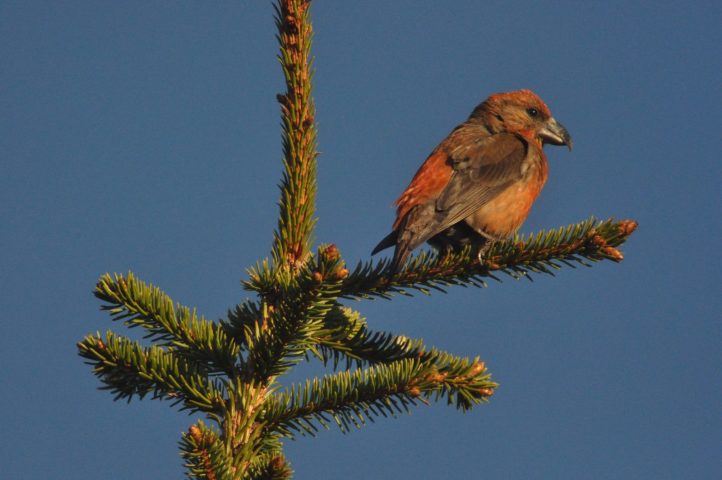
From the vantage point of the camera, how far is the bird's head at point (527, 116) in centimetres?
634

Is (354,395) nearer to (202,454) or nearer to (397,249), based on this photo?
(202,454)

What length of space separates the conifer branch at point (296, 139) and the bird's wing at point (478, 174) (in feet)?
5.67

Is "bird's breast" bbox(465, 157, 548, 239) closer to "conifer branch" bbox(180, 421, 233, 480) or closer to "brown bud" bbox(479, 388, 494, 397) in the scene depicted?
"brown bud" bbox(479, 388, 494, 397)

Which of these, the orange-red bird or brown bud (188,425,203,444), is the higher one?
the orange-red bird

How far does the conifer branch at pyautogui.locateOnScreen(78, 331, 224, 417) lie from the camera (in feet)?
8.02

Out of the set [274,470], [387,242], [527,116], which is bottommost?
[274,470]

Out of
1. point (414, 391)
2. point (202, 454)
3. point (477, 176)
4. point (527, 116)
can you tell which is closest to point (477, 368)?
point (414, 391)

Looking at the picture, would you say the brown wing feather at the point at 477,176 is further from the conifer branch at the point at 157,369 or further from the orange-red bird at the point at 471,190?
the conifer branch at the point at 157,369

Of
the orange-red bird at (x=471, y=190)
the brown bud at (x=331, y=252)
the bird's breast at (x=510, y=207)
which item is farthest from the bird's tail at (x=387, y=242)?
the brown bud at (x=331, y=252)

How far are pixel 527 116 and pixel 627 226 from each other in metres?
3.49

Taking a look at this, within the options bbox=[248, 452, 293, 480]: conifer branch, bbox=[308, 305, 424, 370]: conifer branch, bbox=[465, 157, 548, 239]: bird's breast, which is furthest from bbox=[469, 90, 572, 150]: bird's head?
bbox=[248, 452, 293, 480]: conifer branch

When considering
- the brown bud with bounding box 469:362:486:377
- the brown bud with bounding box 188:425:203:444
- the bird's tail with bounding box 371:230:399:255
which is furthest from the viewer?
the bird's tail with bounding box 371:230:399:255

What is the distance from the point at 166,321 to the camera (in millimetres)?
2588

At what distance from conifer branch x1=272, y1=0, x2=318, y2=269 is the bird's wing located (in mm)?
1728
